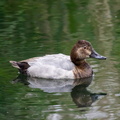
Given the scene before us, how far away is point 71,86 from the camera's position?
370 inches

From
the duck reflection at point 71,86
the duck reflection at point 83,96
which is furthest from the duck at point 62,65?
the duck reflection at point 83,96

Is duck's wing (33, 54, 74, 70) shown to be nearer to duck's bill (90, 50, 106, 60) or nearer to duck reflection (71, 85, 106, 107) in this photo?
duck's bill (90, 50, 106, 60)

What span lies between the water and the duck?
0.20 m

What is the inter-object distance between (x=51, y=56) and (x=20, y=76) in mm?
674

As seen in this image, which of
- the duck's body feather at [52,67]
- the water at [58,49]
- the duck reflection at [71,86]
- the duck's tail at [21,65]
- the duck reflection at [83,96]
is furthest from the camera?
the duck's tail at [21,65]

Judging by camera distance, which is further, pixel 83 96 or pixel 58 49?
pixel 58 49

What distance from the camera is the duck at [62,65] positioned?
975cm

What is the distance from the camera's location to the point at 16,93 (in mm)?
8820

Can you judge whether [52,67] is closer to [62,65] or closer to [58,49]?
[62,65]

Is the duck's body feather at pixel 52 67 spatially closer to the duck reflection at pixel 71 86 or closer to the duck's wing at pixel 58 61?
the duck's wing at pixel 58 61

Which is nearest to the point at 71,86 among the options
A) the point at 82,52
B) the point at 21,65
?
the point at 82,52

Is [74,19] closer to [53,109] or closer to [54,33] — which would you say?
[54,33]

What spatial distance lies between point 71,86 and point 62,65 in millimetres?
518

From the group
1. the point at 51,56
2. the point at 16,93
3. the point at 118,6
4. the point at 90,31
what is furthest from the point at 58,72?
the point at 118,6
